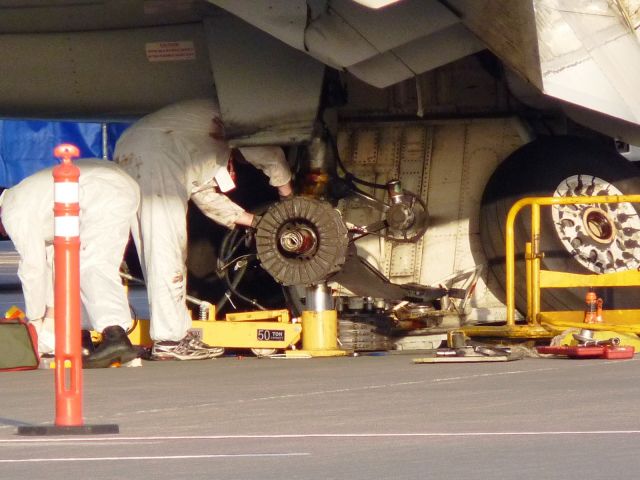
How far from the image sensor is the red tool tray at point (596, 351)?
9438 millimetres

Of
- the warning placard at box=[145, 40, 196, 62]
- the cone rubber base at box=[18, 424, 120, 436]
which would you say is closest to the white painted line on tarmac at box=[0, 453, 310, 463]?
the cone rubber base at box=[18, 424, 120, 436]

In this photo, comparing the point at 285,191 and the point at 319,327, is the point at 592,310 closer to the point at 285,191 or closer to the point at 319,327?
the point at 319,327

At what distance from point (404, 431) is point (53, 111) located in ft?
22.4

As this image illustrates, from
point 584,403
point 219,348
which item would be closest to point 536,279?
point 219,348

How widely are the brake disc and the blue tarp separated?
1199cm

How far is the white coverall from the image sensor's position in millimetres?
9812

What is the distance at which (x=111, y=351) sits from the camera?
961 cm

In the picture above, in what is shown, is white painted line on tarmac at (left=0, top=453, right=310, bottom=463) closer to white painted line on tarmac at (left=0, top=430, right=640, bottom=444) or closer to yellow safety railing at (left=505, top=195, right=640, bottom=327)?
white painted line on tarmac at (left=0, top=430, right=640, bottom=444)

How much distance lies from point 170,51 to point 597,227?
336 cm

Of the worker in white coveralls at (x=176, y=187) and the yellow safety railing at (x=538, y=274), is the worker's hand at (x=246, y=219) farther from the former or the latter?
the yellow safety railing at (x=538, y=274)

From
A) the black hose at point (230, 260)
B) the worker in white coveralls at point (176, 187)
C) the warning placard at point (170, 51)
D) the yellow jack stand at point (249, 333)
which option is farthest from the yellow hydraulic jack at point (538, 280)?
the warning placard at point (170, 51)

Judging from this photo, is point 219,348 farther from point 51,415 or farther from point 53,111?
point 51,415

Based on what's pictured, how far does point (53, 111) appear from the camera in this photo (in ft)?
39.4

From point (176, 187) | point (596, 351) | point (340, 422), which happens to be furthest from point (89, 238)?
point (340, 422)
